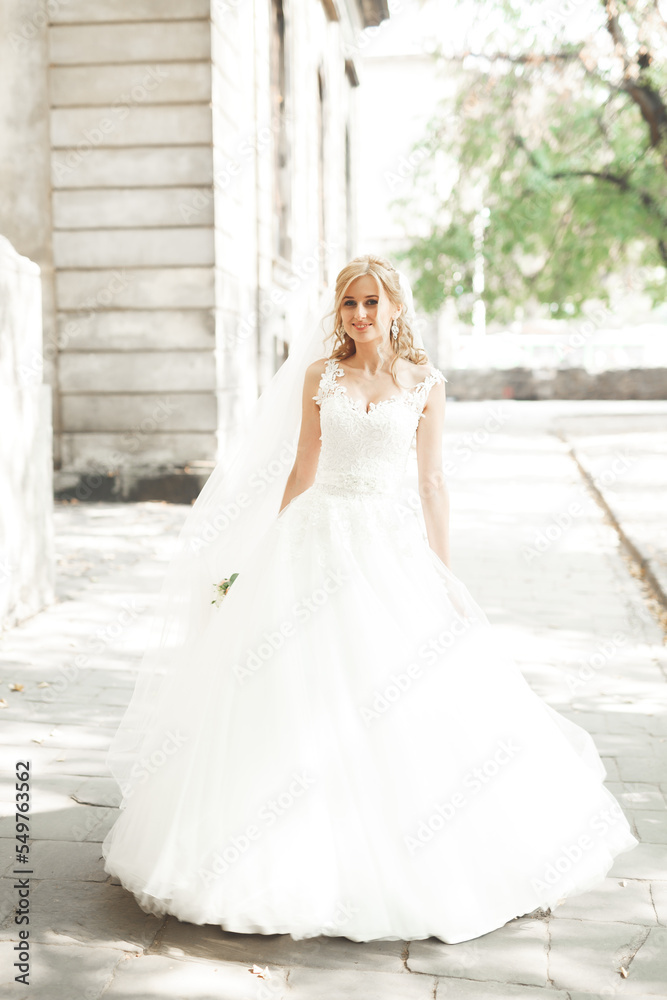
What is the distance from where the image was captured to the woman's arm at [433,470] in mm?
3488

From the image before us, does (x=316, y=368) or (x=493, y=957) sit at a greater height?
(x=316, y=368)

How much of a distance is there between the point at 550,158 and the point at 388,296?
20.2 metres

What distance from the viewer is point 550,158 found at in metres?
21.8

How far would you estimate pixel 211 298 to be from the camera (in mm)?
11617

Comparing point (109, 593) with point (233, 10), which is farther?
point (233, 10)

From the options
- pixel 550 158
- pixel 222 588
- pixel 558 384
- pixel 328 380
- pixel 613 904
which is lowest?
pixel 558 384

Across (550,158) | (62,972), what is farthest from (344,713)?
(550,158)

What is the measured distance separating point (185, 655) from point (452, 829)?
106 centimetres

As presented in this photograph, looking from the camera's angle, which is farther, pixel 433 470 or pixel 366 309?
pixel 433 470

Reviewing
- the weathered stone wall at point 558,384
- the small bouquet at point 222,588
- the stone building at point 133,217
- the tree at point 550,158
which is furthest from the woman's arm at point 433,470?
the weathered stone wall at point 558,384

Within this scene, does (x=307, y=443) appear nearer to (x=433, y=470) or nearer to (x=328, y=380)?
(x=328, y=380)

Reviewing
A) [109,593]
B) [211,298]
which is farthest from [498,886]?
[211,298]

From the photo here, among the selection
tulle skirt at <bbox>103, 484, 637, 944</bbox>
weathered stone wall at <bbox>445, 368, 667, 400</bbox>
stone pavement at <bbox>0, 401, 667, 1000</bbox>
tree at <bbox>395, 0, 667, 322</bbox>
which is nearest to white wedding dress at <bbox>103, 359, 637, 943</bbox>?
tulle skirt at <bbox>103, 484, 637, 944</bbox>

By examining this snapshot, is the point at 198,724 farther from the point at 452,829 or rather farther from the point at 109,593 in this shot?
the point at 109,593
